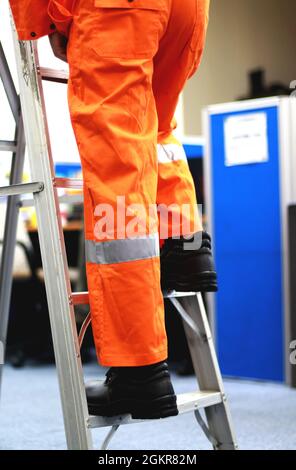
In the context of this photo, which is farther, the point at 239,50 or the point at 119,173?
the point at 239,50

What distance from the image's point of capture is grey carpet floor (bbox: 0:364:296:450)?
2.22m

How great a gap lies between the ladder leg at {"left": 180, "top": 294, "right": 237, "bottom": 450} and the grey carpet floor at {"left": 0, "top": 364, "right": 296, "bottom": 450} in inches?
21.3

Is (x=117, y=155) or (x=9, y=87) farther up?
(x=9, y=87)

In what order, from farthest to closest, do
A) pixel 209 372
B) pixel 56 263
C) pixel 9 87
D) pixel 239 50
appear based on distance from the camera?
pixel 239 50
pixel 9 87
pixel 209 372
pixel 56 263

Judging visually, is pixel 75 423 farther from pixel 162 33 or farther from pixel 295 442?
pixel 295 442

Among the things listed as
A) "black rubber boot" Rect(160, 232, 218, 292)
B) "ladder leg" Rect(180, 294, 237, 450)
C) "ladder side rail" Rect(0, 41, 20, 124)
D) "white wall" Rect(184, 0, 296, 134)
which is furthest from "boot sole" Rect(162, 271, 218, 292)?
"white wall" Rect(184, 0, 296, 134)

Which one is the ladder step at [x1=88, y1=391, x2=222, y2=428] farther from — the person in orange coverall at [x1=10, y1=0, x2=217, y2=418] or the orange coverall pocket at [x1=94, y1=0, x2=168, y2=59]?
the orange coverall pocket at [x1=94, y1=0, x2=168, y2=59]

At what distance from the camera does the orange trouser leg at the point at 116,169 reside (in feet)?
4.07

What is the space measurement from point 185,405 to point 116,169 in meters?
0.48

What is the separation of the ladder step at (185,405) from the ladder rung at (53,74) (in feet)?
2.13

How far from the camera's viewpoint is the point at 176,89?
1.49 m

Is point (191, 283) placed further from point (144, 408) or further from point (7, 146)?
point (7, 146)

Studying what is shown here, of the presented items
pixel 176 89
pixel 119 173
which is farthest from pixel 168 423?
pixel 119 173

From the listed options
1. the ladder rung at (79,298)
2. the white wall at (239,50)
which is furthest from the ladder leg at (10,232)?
the white wall at (239,50)
